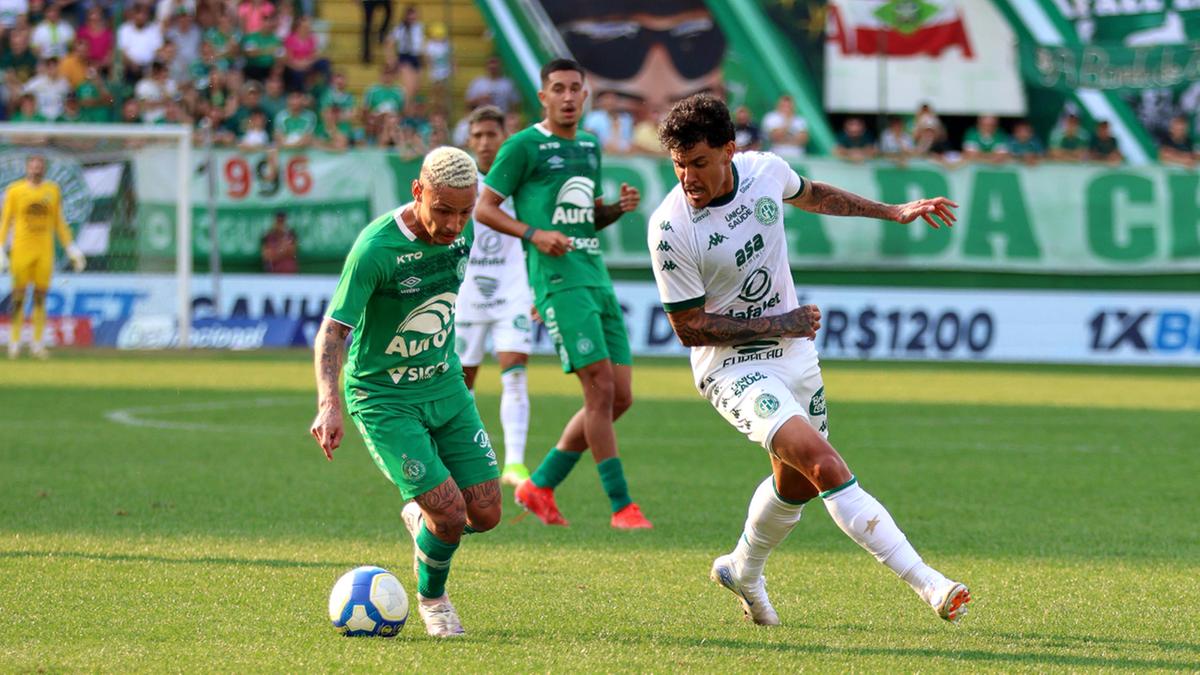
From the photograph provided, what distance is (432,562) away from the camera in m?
6.34

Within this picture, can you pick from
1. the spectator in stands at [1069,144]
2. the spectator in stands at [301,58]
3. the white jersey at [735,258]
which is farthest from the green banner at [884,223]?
the white jersey at [735,258]

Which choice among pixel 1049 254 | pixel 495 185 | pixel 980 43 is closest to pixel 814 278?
pixel 1049 254

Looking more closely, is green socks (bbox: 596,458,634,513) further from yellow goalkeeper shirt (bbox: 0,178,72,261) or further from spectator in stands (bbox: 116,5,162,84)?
spectator in stands (bbox: 116,5,162,84)

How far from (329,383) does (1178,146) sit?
22.0 m

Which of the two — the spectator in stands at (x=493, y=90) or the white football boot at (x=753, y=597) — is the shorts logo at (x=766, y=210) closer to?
the white football boot at (x=753, y=597)

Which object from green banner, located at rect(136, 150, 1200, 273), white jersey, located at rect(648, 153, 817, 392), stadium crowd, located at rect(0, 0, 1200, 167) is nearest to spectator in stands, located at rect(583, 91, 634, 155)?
stadium crowd, located at rect(0, 0, 1200, 167)

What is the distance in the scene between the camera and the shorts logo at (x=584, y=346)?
935 centimetres

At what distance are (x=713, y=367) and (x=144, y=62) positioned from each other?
2081cm

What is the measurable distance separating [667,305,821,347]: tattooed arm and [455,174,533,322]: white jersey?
16.0 ft

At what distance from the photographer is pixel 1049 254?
23312 millimetres

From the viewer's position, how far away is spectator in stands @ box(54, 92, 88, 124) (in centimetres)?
2450

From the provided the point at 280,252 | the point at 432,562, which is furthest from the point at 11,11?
the point at 432,562

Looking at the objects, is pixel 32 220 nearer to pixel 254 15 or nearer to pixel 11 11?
pixel 254 15

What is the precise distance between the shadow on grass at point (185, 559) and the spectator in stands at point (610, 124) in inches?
679
